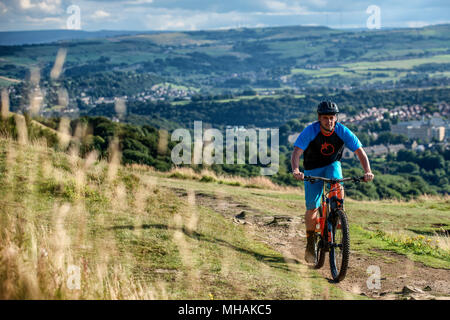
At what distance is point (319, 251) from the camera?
748cm

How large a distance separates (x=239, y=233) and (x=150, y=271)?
10.7 feet

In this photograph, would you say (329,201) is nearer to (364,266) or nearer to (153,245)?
(364,266)

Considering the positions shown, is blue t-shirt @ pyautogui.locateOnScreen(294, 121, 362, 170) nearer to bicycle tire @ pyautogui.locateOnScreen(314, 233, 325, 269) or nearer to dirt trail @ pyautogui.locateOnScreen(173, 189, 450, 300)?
bicycle tire @ pyautogui.locateOnScreen(314, 233, 325, 269)

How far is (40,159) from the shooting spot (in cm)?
1091

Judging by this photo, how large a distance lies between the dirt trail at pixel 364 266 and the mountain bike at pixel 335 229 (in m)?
0.23

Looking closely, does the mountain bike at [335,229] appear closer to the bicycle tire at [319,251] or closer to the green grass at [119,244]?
the bicycle tire at [319,251]

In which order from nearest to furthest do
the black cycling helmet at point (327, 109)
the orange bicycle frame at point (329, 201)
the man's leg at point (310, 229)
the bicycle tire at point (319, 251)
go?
1. the black cycling helmet at point (327, 109)
2. the orange bicycle frame at point (329, 201)
3. the bicycle tire at point (319, 251)
4. the man's leg at point (310, 229)

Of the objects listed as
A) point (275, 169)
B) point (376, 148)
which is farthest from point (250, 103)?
point (275, 169)

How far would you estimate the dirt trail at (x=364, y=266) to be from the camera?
20.4ft

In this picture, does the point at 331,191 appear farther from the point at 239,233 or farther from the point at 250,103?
the point at 250,103

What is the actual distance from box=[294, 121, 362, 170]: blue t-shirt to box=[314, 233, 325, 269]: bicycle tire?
1120 mm

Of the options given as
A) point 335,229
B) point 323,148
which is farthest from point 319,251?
point 323,148

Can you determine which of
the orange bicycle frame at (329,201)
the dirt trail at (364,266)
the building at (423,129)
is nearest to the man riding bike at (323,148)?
the orange bicycle frame at (329,201)

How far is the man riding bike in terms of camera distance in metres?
6.70
